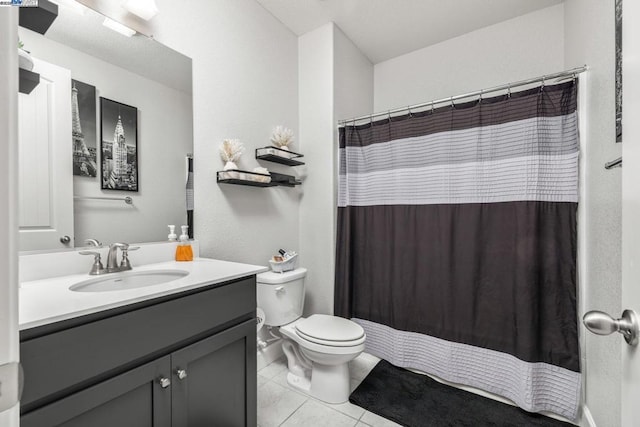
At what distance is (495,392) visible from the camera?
64.5 inches

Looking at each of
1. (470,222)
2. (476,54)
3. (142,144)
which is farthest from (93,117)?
Answer: (476,54)

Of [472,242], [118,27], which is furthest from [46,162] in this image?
[472,242]

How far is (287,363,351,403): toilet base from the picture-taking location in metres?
1.63

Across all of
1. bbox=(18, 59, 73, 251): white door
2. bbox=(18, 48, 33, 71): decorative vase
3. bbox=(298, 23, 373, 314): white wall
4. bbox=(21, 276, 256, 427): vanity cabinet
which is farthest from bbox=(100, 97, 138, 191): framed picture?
bbox=(298, 23, 373, 314): white wall

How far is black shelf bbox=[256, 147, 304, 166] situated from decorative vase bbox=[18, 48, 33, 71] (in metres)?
1.11

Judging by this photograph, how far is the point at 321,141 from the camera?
222 centimetres

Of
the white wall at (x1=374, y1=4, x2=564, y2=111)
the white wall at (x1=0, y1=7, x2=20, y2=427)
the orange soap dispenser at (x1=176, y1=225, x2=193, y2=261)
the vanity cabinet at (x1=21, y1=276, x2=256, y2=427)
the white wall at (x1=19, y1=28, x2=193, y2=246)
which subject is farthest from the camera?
the white wall at (x1=374, y1=4, x2=564, y2=111)

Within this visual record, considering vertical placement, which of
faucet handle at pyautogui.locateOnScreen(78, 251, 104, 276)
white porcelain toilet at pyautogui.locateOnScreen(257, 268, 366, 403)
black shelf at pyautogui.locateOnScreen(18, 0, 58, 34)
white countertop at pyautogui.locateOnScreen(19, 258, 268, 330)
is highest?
black shelf at pyautogui.locateOnScreen(18, 0, 58, 34)

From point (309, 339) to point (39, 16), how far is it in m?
1.85

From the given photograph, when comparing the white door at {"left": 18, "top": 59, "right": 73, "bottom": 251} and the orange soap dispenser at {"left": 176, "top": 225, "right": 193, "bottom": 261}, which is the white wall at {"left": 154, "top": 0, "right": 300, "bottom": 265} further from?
the white door at {"left": 18, "top": 59, "right": 73, "bottom": 251}

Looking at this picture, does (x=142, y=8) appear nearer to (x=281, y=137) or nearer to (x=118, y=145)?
(x=118, y=145)

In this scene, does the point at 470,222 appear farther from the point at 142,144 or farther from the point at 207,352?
the point at 142,144

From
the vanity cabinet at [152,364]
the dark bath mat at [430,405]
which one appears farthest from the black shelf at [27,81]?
the dark bath mat at [430,405]

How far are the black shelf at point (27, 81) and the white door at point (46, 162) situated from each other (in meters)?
0.01
